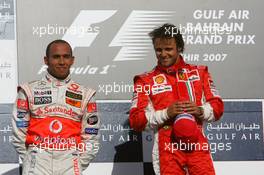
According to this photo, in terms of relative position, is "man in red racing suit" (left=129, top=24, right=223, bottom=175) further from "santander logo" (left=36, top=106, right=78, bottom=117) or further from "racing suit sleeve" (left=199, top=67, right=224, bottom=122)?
"santander logo" (left=36, top=106, right=78, bottom=117)

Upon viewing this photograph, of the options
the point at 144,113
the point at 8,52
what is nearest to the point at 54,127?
the point at 144,113

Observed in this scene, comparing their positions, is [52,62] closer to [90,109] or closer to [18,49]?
[90,109]

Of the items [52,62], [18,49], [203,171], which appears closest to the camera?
[203,171]

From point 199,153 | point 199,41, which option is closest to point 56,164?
point 199,153

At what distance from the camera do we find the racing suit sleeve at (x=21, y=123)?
2.78 meters

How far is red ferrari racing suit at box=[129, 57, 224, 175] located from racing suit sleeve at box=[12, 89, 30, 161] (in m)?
0.57

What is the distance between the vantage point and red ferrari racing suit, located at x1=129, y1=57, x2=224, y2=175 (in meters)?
2.73

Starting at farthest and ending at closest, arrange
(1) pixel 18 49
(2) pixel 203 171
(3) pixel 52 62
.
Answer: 1. (1) pixel 18 49
2. (3) pixel 52 62
3. (2) pixel 203 171

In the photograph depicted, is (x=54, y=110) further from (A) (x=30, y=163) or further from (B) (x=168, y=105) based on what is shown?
(B) (x=168, y=105)

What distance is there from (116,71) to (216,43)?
741 millimetres

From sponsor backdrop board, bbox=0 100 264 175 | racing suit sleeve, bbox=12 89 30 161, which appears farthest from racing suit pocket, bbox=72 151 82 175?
sponsor backdrop board, bbox=0 100 264 175

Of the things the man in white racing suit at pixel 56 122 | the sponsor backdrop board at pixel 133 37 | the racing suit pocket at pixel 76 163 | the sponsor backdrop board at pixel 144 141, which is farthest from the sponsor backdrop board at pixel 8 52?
the racing suit pocket at pixel 76 163

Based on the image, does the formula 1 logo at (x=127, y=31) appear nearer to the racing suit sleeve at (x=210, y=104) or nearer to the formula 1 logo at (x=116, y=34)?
the formula 1 logo at (x=116, y=34)

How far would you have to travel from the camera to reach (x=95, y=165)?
12.1ft
